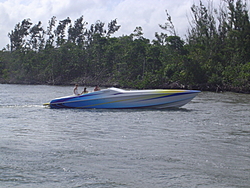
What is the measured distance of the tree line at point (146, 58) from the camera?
3944 cm

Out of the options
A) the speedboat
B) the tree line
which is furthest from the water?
the tree line

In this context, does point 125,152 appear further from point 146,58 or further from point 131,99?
point 146,58

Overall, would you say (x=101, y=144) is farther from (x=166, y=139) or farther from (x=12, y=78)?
(x=12, y=78)

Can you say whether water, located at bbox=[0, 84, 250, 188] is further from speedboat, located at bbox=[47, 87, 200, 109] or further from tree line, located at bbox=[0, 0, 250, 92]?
tree line, located at bbox=[0, 0, 250, 92]

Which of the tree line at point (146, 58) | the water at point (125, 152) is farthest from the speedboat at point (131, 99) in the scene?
the tree line at point (146, 58)

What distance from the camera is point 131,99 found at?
17.0m

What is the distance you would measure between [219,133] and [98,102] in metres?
7.92

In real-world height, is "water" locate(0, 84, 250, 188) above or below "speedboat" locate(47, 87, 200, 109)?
below

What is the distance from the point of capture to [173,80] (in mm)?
40688

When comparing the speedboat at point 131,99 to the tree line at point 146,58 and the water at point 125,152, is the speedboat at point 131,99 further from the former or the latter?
the tree line at point 146,58

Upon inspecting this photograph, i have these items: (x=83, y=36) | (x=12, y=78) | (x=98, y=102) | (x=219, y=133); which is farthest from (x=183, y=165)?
(x=83, y=36)

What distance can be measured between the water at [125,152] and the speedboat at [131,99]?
2.82 m

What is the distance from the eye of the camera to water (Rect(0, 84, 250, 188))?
6117 mm

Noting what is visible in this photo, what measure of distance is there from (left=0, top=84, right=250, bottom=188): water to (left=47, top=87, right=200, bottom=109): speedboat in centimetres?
282
